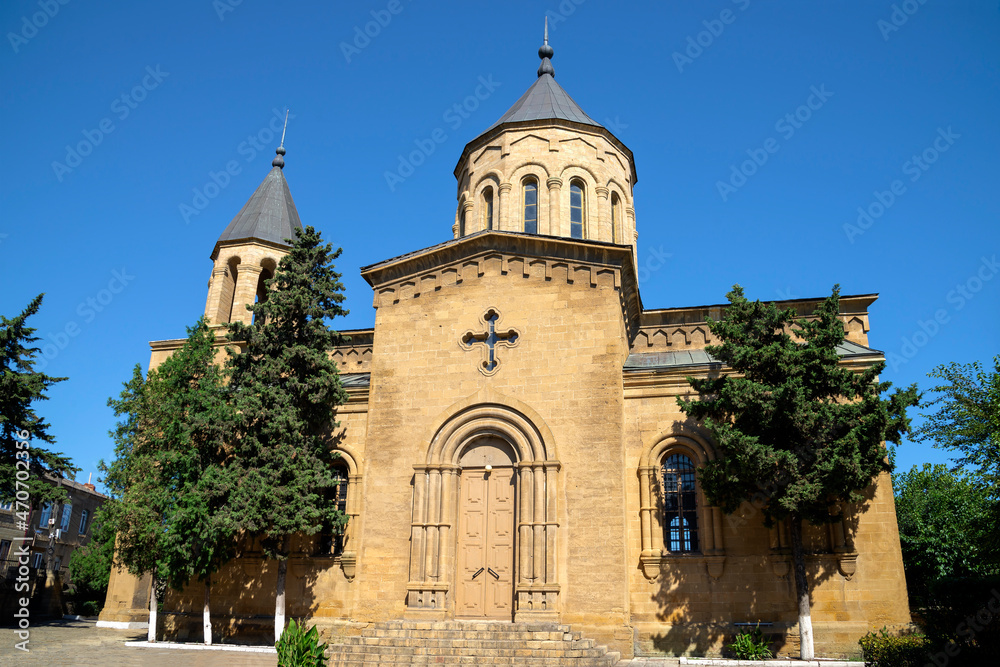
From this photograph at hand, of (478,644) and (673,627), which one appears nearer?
(478,644)

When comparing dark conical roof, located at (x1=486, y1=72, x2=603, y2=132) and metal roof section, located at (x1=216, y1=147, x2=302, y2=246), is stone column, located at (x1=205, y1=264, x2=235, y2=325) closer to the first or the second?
metal roof section, located at (x1=216, y1=147, x2=302, y2=246)

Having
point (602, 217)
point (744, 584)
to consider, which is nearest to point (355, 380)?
point (602, 217)

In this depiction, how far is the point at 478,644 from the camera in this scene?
13328 millimetres

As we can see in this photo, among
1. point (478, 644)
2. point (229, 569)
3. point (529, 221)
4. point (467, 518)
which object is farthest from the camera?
point (529, 221)

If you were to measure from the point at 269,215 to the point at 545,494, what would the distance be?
14782 millimetres

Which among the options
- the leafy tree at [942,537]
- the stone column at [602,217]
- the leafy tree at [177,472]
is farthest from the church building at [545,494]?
the leafy tree at [942,537]

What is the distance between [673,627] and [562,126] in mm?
14716

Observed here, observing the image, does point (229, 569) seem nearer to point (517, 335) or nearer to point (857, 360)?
point (517, 335)

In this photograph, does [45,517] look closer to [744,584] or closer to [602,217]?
[602,217]

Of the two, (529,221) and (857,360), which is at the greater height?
(529,221)

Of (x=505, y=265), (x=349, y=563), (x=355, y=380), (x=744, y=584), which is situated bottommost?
(x=744, y=584)

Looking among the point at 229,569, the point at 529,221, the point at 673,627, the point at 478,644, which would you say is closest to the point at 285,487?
the point at 229,569

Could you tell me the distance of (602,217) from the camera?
70.8 ft

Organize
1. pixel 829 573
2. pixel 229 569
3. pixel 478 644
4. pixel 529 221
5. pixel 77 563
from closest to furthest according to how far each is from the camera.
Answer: pixel 478 644
pixel 829 573
pixel 229 569
pixel 529 221
pixel 77 563
